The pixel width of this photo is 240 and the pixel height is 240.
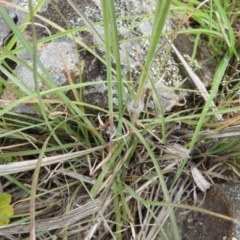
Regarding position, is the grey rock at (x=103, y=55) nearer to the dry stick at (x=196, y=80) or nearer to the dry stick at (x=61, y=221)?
the dry stick at (x=196, y=80)

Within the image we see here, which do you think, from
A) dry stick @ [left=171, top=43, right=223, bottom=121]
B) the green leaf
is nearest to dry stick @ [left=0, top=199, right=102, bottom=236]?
the green leaf

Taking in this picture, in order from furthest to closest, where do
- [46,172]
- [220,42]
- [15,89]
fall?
[220,42]
[46,172]
[15,89]

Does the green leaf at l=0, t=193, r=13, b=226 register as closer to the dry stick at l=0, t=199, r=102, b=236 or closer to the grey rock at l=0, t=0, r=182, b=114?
the dry stick at l=0, t=199, r=102, b=236

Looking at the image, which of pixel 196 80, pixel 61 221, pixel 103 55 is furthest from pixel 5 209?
pixel 196 80

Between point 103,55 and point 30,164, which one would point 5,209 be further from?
point 103,55

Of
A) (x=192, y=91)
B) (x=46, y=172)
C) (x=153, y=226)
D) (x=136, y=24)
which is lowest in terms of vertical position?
(x=153, y=226)

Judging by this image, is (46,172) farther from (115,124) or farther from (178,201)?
(178,201)

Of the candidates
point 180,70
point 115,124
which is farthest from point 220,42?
point 115,124
